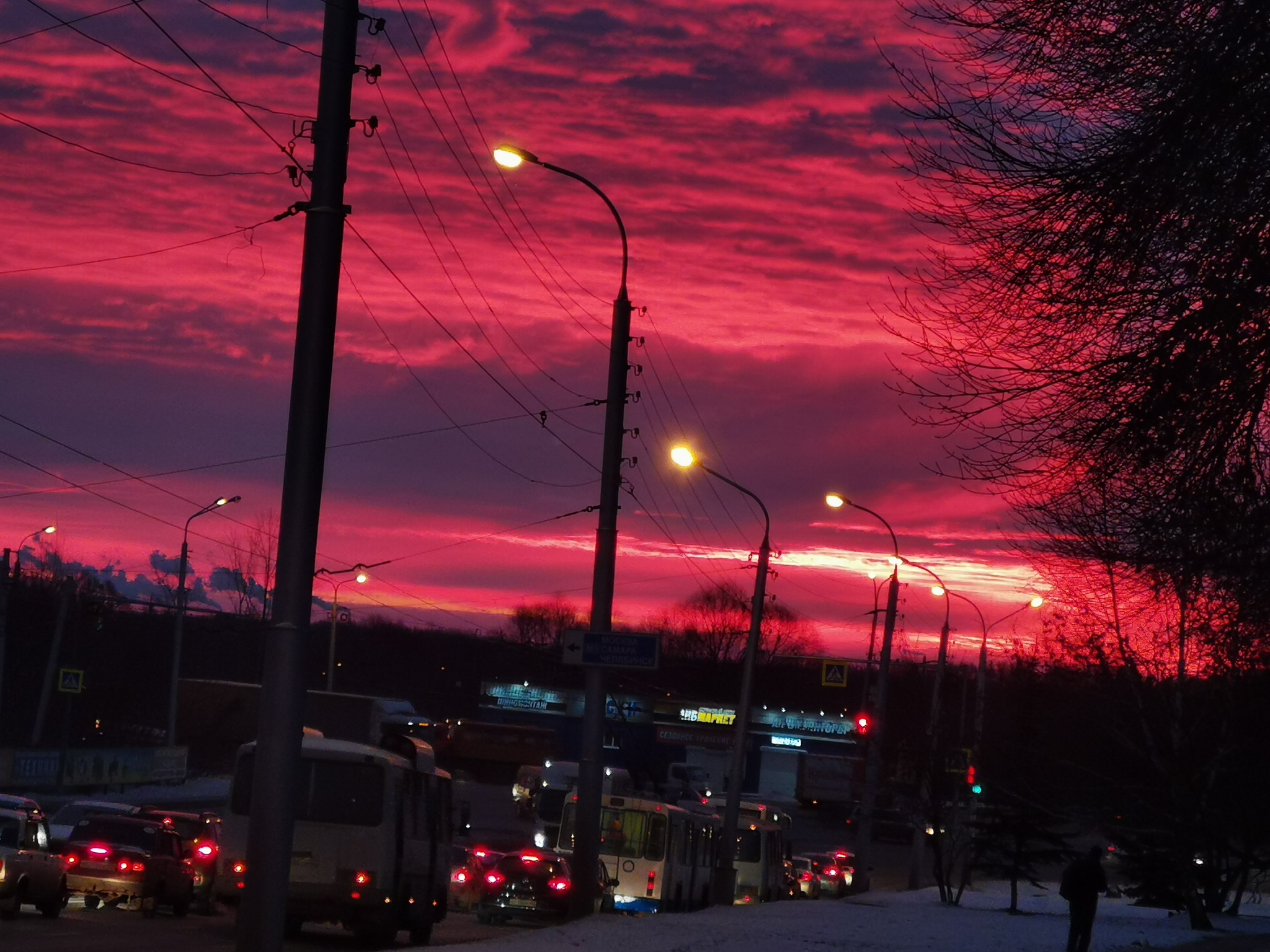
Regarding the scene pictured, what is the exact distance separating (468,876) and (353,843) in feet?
53.9

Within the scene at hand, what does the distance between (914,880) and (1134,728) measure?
50.5ft

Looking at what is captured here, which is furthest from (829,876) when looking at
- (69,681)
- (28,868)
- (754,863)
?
(28,868)

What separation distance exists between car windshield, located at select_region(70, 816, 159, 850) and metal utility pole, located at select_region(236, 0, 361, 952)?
15378mm

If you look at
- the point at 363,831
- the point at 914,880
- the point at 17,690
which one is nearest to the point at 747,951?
the point at 363,831

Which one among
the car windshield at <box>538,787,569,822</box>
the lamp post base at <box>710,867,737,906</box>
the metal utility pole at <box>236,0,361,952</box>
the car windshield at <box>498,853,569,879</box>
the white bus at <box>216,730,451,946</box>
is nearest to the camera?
the metal utility pole at <box>236,0,361,952</box>

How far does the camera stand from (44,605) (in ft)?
291

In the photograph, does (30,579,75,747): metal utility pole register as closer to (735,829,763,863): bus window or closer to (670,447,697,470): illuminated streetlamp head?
(735,829,763,863): bus window

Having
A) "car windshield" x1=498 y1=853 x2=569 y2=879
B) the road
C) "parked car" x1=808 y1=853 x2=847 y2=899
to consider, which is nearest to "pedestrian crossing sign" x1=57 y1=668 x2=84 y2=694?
the road

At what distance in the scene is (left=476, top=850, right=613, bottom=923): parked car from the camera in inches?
1230

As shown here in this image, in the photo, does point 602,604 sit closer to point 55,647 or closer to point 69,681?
point 69,681

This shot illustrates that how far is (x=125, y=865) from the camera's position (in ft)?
82.6

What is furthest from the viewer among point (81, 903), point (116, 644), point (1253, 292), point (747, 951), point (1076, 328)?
A: point (116, 644)

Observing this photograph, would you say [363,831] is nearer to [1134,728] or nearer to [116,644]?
[1134,728]

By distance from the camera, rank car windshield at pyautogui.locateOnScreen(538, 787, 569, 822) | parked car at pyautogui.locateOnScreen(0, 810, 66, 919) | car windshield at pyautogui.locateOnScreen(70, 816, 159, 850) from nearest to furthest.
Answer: parked car at pyautogui.locateOnScreen(0, 810, 66, 919)
car windshield at pyautogui.locateOnScreen(70, 816, 159, 850)
car windshield at pyautogui.locateOnScreen(538, 787, 569, 822)
